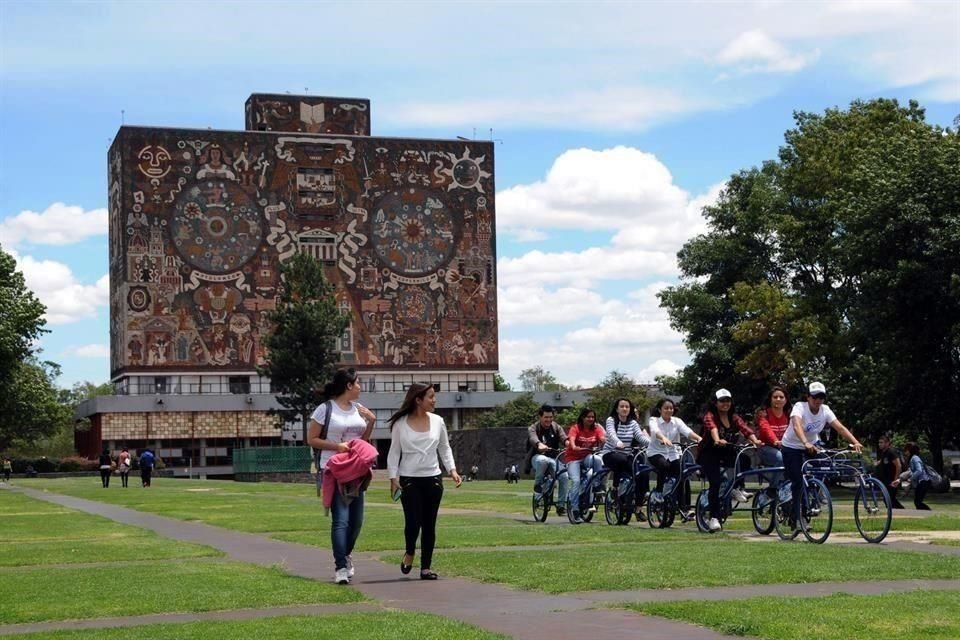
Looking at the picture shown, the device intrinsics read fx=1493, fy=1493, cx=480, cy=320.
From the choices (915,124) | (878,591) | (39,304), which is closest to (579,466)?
(878,591)

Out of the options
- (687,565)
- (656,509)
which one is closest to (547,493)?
(656,509)

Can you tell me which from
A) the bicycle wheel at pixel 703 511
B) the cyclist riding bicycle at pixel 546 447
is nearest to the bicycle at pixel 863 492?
the bicycle wheel at pixel 703 511

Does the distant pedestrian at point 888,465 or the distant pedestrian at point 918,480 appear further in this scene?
the distant pedestrian at point 888,465

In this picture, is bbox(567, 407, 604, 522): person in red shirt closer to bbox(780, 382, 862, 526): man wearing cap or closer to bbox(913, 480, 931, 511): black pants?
bbox(780, 382, 862, 526): man wearing cap

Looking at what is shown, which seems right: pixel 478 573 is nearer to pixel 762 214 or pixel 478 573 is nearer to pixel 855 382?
pixel 855 382

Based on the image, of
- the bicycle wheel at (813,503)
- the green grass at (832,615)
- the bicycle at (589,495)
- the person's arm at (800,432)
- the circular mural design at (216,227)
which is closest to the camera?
the green grass at (832,615)

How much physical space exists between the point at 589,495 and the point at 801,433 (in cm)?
568

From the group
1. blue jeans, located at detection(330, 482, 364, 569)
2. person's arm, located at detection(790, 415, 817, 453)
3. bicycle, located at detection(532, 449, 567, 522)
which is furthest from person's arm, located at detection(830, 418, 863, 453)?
bicycle, located at detection(532, 449, 567, 522)

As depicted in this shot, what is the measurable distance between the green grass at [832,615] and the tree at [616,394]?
3116 inches

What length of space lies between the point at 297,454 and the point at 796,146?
3472cm

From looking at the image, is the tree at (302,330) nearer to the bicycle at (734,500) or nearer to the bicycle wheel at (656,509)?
the bicycle wheel at (656,509)

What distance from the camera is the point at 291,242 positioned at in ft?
376

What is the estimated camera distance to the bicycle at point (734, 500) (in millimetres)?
18594

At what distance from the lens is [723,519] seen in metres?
19.8
